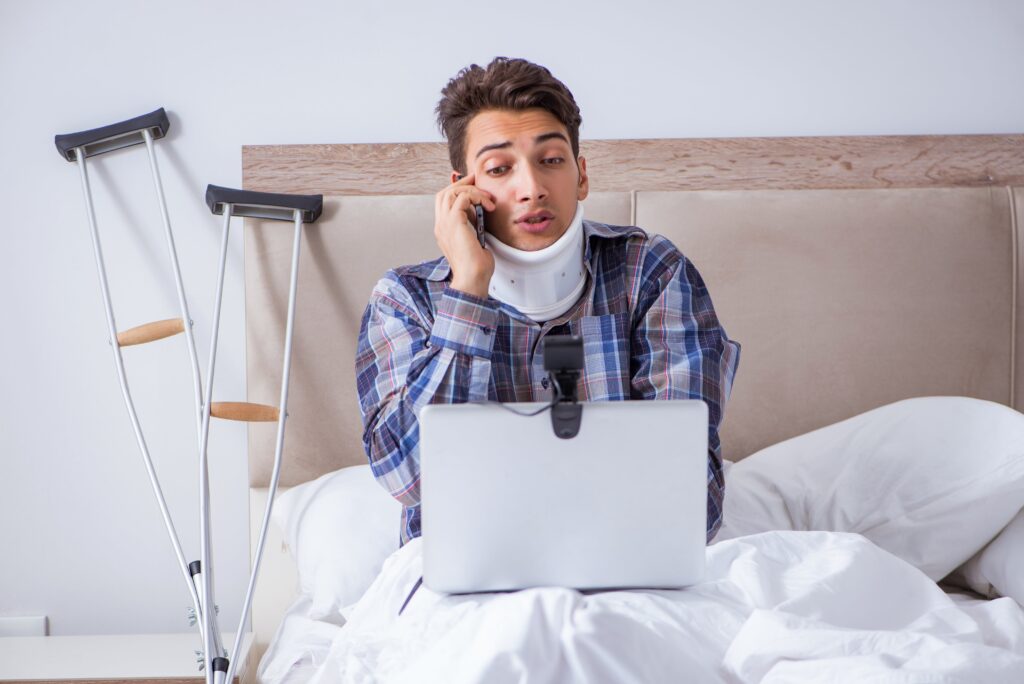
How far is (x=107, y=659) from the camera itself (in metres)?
1.94

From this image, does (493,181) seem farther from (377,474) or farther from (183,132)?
(183,132)

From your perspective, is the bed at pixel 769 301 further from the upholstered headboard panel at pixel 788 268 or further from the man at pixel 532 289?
the man at pixel 532 289

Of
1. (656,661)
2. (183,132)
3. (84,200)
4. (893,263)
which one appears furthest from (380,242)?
(656,661)

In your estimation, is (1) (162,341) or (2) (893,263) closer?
(2) (893,263)

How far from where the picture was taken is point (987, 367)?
2004 millimetres

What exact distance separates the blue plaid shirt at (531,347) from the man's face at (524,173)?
4.9 inches

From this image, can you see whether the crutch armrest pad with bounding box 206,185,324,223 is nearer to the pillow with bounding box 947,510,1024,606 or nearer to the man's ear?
the man's ear

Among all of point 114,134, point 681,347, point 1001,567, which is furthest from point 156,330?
point 1001,567

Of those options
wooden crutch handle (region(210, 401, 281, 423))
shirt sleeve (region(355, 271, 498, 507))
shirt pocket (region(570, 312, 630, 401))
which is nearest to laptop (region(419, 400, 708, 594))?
shirt sleeve (region(355, 271, 498, 507))

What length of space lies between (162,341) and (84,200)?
0.37 metres

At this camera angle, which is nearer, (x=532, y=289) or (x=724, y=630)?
(x=724, y=630)

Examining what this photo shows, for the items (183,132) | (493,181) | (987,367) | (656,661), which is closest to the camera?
(656,661)

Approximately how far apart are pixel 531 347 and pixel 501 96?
1.41 feet

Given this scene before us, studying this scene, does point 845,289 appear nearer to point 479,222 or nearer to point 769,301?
point 769,301
